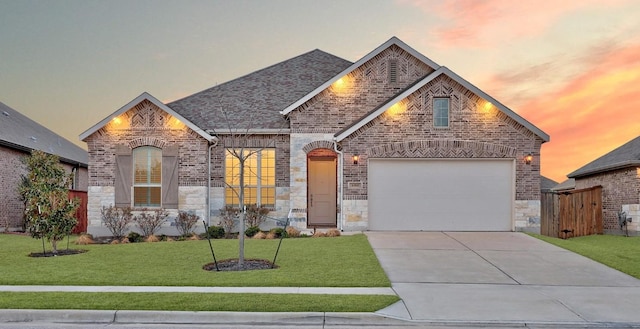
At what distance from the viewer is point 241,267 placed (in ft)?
40.1

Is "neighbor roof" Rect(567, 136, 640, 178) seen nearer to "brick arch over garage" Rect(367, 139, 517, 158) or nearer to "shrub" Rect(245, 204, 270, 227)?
"brick arch over garage" Rect(367, 139, 517, 158)

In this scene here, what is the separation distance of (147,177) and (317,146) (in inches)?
253

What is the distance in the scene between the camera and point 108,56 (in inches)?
826

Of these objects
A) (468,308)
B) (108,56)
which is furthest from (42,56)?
(468,308)

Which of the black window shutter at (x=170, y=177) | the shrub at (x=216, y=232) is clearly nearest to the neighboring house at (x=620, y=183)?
the shrub at (x=216, y=232)

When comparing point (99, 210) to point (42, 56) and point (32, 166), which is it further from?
point (42, 56)

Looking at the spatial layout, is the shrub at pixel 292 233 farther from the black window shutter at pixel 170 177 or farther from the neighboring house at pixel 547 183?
the neighboring house at pixel 547 183

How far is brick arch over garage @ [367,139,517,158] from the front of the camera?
1906 cm

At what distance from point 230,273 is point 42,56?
15740 millimetres

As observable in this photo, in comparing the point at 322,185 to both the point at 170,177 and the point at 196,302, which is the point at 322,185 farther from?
the point at 196,302

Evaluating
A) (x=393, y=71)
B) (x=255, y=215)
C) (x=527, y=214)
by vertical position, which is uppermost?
(x=393, y=71)

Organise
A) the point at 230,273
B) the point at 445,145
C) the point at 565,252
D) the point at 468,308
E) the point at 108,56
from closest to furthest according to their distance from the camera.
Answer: the point at 468,308 → the point at 230,273 → the point at 565,252 → the point at 445,145 → the point at 108,56

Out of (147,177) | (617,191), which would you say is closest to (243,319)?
(147,177)

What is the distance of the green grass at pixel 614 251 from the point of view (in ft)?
42.7
